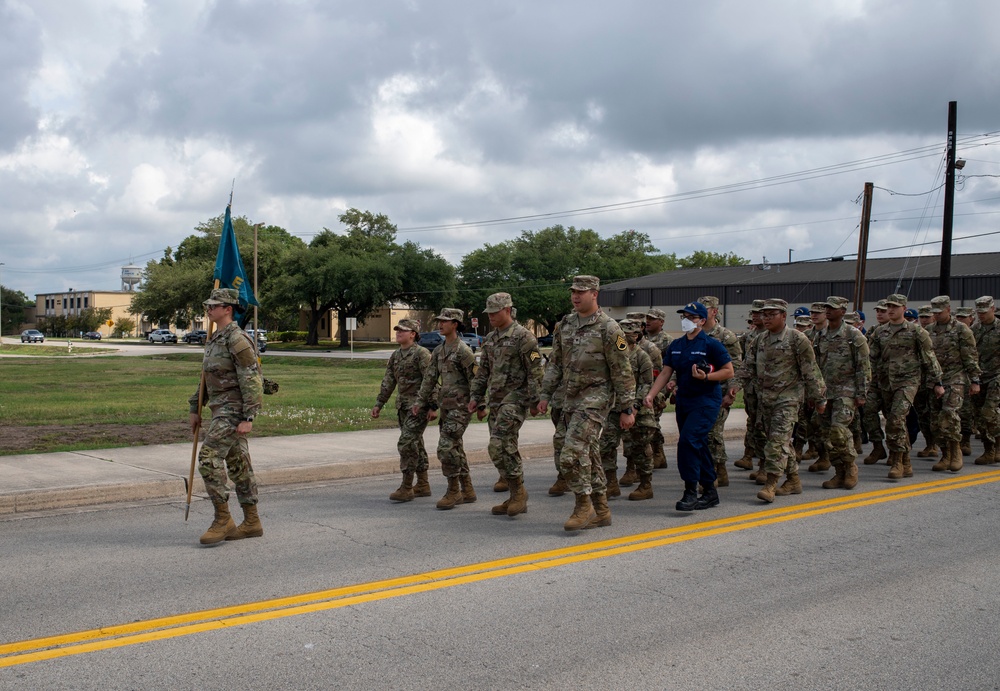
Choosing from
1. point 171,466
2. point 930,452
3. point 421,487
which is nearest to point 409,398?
point 421,487

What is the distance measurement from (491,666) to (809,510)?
509 centimetres

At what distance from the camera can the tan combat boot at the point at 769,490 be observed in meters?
9.05

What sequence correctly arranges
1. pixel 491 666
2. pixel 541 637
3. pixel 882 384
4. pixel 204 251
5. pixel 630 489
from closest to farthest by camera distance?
pixel 491 666, pixel 541 637, pixel 630 489, pixel 882 384, pixel 204 251

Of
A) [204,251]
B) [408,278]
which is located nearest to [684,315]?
[408,278]

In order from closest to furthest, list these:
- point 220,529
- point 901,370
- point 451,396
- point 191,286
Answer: point 220,529 < point 451,396 < point 901,370 < point 191,286

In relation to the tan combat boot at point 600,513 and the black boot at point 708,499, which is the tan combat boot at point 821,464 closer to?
the black boot at point 708,499

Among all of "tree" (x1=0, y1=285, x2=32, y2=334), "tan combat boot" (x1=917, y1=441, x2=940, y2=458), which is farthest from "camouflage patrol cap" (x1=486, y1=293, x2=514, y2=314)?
"tree" (x1=0, y1=285, x2=32, y2=334)

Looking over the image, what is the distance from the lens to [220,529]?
7.33 m

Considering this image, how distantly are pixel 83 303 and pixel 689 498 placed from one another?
483 ft

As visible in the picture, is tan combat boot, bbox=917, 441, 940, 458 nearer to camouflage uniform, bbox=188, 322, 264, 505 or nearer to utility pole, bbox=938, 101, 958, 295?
camouflage uniform, bbox=188, 322, 264, 505

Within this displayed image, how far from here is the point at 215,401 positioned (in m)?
7.46

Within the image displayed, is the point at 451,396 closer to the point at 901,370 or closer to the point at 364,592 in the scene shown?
the point at 364,592

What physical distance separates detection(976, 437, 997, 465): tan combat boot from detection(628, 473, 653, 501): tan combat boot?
214 inches

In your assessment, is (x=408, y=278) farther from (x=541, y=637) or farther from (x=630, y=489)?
(x=541, y=637)
